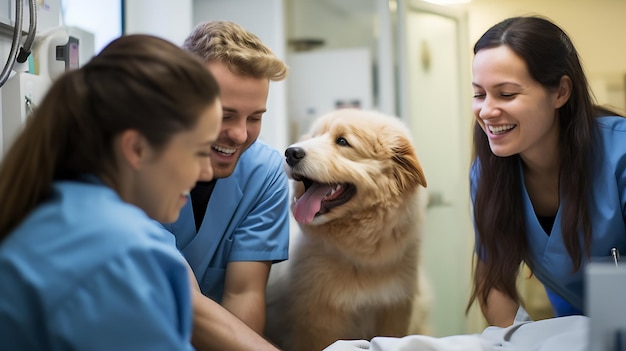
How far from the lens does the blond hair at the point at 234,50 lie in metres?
1.38

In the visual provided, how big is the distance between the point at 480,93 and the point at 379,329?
738 millimetres

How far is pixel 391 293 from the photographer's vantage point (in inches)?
67.6

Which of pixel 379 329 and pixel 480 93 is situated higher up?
pixel 480 93

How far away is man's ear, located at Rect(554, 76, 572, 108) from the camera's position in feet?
4.99

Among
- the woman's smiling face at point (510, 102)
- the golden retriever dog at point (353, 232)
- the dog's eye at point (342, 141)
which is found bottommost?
the golden retriever dog at point (353, 232)

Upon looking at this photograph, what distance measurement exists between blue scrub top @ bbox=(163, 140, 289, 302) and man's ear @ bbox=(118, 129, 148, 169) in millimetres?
729

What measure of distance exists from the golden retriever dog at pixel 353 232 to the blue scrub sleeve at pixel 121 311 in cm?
97

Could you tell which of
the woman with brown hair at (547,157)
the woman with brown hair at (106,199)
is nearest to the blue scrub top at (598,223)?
the woman with brown hair at (547,157)

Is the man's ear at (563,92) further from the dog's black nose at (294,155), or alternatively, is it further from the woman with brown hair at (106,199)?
the woman with brown hair at (106,199)

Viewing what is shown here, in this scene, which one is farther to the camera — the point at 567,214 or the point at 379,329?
the point at 379,329

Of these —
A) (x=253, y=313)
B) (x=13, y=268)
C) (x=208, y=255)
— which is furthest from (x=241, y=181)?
(x=13, y=268)

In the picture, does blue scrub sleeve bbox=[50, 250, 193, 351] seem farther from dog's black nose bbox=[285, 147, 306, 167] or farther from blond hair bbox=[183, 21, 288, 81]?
dog's black nose bbox=[285, 147, 306, 167]

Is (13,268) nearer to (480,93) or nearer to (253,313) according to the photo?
(253,313)

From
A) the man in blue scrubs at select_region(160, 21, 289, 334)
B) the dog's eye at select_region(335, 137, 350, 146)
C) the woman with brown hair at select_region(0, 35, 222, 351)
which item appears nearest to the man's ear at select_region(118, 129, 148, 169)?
the woman with brown hair at select_region(0, 35, 222, 351)
